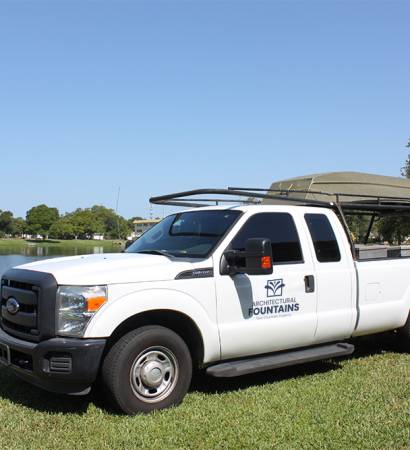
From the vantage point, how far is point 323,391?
5363mm

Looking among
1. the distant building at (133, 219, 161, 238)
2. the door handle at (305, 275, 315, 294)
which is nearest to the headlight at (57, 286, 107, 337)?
the door handle at (305, 275, 315, 294)

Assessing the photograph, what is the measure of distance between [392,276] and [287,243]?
5.48 ft

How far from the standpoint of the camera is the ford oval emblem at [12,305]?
16.1ft

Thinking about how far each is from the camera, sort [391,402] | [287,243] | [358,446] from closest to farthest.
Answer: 1. [358,446]
2. [391,402]
3. [287,243]

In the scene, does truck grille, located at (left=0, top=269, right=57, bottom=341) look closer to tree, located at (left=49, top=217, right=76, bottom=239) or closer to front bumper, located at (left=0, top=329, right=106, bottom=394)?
front bumper, located at (left=0, top=329, right=106, bottom=394)

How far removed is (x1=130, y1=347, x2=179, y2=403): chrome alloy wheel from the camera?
4746 mm

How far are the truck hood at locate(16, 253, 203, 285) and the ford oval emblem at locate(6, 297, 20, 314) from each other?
0.32 meters

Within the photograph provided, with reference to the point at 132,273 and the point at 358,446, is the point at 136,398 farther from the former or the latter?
the point at 358,446

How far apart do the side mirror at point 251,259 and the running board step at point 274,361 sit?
86cm

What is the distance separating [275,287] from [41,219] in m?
108

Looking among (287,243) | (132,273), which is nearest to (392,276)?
(287,243)

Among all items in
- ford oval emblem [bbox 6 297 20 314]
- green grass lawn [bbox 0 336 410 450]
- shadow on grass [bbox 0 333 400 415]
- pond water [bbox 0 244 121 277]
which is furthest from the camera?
pond water [bbox 0 244 121 277]

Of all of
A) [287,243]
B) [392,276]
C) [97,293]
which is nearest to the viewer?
[97,293]

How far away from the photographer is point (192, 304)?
5.00 metres
